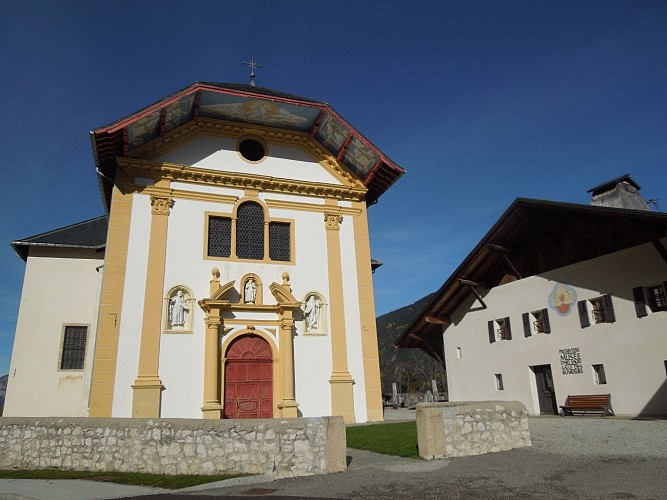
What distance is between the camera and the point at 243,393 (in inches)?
639

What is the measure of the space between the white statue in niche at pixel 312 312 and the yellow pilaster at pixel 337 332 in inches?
18.3

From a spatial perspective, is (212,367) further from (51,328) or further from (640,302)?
(640,302)

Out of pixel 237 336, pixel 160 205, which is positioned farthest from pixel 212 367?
pixel 160 205

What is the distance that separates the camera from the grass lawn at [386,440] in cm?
977

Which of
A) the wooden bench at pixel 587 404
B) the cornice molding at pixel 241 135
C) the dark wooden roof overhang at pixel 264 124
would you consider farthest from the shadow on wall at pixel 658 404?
the cornice molding at pixel 241 135

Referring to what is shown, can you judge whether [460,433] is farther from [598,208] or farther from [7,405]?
[7,405]

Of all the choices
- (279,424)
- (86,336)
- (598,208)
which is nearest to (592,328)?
(598,208)

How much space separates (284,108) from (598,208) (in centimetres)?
1084

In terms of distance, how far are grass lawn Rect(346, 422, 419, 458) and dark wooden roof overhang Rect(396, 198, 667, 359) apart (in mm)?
8305

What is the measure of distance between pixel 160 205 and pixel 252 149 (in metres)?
4.15

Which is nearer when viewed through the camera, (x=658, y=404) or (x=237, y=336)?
(x=658, y=404)

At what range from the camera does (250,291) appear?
17094 mm

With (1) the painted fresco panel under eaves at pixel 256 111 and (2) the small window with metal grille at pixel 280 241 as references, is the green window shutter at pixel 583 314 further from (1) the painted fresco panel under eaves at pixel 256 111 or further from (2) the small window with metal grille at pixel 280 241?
(1) the painted fresco panel under eaves at pixel 256 111

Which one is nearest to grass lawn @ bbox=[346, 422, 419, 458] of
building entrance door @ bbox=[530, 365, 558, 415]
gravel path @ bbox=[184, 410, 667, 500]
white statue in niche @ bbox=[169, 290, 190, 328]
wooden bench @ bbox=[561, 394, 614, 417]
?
gravel path @ bbox=[184, 410, 667, 500]
